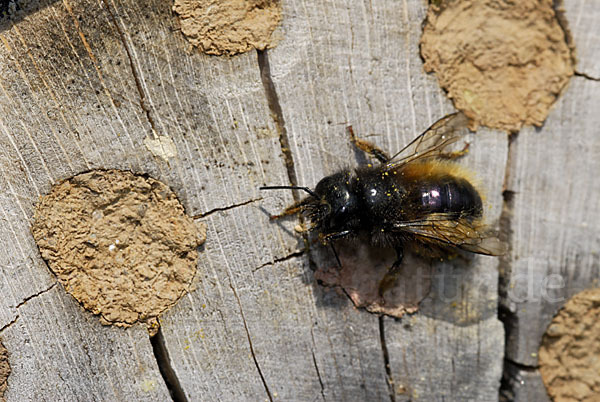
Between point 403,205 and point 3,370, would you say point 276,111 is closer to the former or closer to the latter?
point 403,205

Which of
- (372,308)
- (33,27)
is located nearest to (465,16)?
(372,308)

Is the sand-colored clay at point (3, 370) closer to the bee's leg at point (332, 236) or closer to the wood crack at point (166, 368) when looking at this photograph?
the wood crack at point (166, 368)

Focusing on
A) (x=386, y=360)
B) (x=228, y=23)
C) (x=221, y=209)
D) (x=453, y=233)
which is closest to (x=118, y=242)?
(x=221, y=209)

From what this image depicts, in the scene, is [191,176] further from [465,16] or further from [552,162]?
[552,162]

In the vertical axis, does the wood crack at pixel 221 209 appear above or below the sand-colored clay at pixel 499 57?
below

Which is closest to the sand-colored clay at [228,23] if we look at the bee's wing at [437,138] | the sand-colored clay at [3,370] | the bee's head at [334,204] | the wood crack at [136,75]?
the wood crack at [136,75]

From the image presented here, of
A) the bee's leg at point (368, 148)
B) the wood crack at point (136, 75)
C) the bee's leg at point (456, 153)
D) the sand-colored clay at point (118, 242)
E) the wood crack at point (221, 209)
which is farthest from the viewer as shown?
the bee's leg at point (456, 153)
